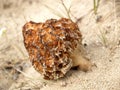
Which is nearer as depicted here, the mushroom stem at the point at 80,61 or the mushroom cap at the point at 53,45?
the mushroom cap at the point at 53,45

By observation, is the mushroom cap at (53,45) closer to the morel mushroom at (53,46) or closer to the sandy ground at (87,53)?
the morel mushroom at (53,46)

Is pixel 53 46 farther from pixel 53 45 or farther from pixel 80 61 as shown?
pixel 80 61

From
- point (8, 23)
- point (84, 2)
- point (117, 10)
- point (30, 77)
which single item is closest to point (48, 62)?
point (30, 77)

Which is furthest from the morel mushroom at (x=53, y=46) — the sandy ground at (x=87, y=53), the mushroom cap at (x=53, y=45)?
the sandy ground at (x=87, y=53)

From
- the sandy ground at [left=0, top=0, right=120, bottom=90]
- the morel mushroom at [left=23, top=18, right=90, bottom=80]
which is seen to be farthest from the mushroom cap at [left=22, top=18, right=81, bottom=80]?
the sandy ground at [left=0, top=0, right=120, bottom=90]

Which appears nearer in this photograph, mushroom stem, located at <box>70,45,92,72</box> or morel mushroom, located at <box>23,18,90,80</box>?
morel mushroom, located at <box>23,18,90,80</box>

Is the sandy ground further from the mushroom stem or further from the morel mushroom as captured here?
the morel mushroom

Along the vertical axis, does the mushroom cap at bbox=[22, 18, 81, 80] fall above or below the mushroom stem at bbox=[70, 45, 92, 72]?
above
